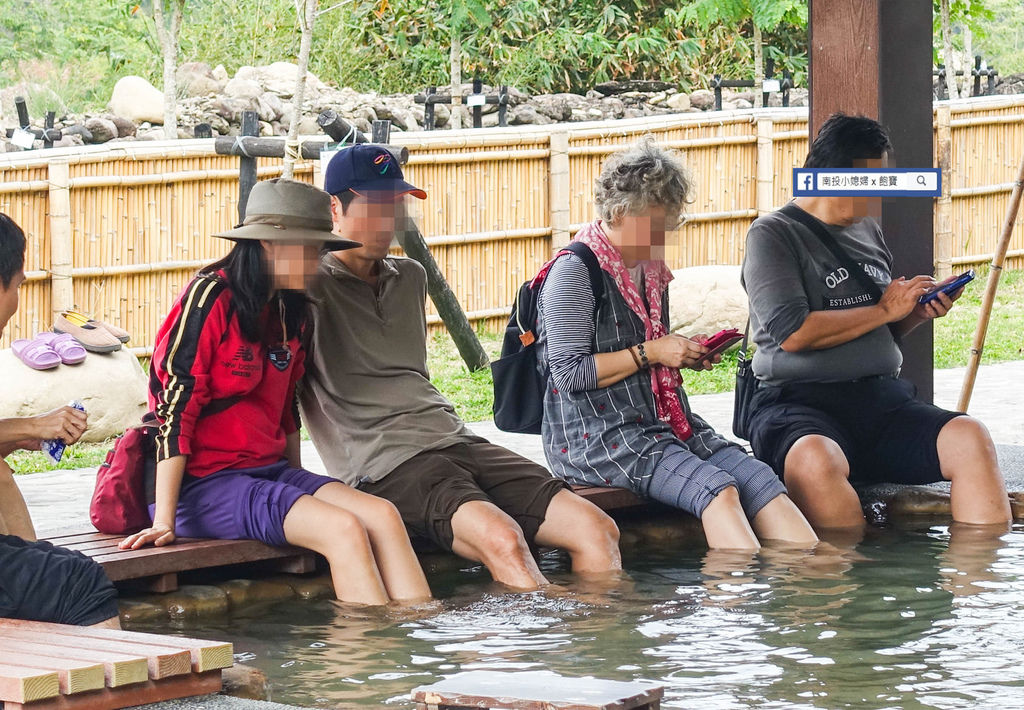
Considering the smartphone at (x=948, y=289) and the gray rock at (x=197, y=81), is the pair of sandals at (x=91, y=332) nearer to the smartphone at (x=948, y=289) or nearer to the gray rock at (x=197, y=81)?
the smartphone at (x=948, y=289)

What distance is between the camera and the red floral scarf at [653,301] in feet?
16.3

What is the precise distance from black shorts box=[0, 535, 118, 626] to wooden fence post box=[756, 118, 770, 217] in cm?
1179

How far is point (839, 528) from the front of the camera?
526 centimetres

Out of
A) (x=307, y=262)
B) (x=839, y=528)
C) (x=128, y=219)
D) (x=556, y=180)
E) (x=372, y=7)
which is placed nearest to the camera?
(x=307, y=262)

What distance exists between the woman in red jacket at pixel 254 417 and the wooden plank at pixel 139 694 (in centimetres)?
118

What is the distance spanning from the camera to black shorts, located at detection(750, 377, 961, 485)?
5.36 meters

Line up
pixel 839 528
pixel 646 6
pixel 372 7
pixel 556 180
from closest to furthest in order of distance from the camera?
pixel 839 528, pixel 556 180, pixel 372 7, pixel 646 6

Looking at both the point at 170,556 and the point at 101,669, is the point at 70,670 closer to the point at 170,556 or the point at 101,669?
the point at 101,669

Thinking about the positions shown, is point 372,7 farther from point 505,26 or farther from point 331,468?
point 331,468

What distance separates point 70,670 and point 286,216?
5.93 ft

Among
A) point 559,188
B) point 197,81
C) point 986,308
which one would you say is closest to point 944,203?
point 559,188

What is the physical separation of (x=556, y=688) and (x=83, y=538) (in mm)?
2224

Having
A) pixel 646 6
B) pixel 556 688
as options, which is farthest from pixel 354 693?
pixel 646 6

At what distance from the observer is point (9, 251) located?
3471mm
